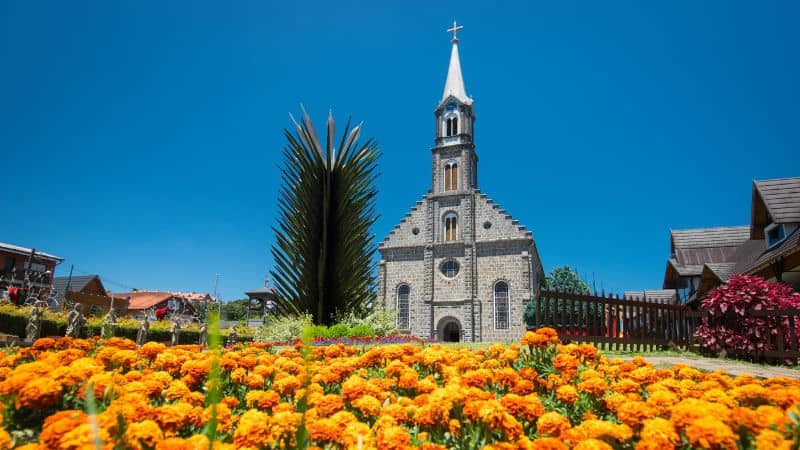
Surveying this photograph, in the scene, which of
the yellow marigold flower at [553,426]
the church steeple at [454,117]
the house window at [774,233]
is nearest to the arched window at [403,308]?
the church steeple at [454,117]

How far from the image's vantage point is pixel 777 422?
78.0 inches

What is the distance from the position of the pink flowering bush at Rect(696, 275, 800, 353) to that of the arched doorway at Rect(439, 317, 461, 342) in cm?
1968

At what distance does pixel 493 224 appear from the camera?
99.5 ft

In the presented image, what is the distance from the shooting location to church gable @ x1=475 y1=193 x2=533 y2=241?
Result: 29.6m

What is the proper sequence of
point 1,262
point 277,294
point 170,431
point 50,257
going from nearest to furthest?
point 170,431 → point 277,294 → point 1,262 → point 50,257

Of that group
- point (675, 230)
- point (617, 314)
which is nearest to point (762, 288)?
point (617, 314)

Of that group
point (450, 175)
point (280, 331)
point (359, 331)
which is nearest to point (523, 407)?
point (359, 331)

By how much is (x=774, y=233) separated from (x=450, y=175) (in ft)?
67.2

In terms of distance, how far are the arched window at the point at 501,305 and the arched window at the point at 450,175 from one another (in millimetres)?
7831

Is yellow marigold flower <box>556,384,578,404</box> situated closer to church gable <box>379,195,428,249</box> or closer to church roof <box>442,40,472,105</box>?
church gable <box>379,195,428,249</box>

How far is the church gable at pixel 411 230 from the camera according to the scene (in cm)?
3169

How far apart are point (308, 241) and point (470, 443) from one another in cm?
445

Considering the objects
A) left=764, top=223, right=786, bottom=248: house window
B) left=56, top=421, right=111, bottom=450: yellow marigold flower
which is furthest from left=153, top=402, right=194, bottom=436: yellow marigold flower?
left=764, top=223, right=786, bottom=248: house window

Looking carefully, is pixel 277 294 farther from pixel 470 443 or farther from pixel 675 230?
pixel 675 230
